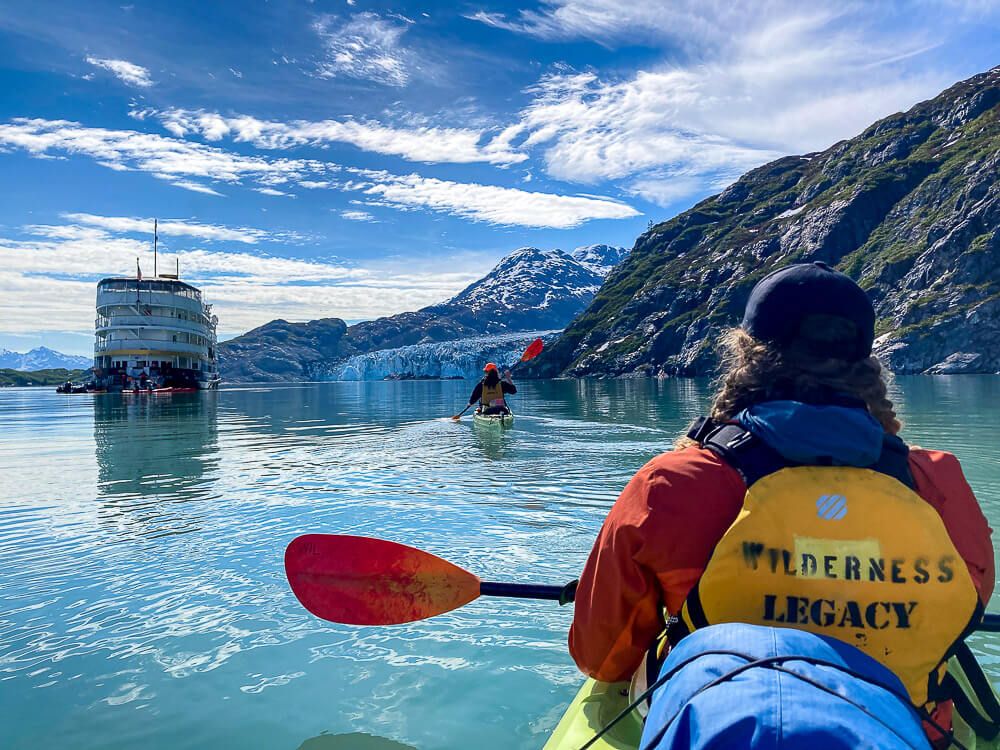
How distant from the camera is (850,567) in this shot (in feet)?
8.10

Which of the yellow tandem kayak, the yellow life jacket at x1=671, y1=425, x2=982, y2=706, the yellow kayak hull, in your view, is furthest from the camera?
the yellow tandem kayak

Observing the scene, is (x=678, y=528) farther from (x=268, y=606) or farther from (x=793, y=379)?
(x=268, y=606)

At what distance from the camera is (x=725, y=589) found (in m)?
2.59

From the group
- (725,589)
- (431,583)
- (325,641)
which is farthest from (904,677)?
(325,641)

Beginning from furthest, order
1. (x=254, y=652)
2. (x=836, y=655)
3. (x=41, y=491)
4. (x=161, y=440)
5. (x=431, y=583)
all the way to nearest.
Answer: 1. (x=161, y=440)
2. (x=41, y=491)
3. (x=254, y=652)
4. (x=431, y=583)
5. (x=836, y=655)

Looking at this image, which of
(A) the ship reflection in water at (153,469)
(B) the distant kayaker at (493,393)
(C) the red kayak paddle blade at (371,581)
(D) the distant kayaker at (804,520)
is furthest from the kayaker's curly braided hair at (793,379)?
(B) the distant kayaker at (493,393)

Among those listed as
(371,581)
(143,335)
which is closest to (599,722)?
(371,581)

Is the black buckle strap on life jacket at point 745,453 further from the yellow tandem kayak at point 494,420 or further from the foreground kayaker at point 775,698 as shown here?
the yellow tandem kayak at point 494,420

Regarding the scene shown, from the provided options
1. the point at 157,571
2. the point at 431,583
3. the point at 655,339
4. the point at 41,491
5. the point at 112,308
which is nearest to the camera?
the point at 431,583

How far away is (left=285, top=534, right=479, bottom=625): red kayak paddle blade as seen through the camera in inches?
211

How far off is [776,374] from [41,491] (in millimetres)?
17161

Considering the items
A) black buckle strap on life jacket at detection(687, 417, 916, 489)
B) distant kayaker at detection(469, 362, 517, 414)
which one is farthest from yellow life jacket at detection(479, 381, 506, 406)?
black buckle strap on life jacket at detection(687, 417, 916, 489)

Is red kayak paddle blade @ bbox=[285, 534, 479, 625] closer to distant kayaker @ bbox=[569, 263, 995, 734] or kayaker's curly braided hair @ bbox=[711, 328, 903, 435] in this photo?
distant kayaker @ bbox=[569, 263, 995, 734]

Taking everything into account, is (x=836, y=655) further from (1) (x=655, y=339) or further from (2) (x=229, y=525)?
(1) (x=655, y=339)
